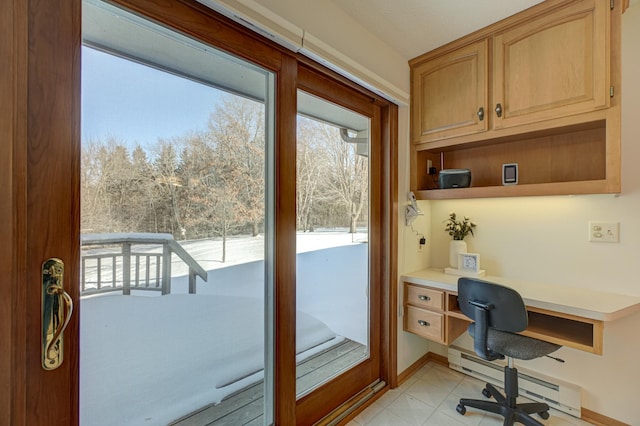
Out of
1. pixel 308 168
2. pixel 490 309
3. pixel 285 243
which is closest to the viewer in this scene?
pixel 285 243

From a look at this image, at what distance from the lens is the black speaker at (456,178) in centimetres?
197

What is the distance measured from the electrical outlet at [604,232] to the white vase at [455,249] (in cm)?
72

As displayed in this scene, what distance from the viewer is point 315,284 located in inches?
64.4

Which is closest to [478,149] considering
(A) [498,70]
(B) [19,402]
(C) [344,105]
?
(A) [498,70]

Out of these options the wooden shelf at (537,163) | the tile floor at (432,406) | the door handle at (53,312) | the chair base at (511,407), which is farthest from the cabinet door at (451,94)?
the door handle at (53,312)

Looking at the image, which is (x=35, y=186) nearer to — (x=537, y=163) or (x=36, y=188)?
(x=36, y=188)

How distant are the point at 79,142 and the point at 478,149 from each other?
2.34 metres

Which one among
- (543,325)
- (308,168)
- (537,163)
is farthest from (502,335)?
(308,168)

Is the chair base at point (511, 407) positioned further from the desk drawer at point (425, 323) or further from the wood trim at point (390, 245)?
the wood trim at point (390, 245)

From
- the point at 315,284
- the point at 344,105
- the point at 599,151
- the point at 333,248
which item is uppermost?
the point at 344,105

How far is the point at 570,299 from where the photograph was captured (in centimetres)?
152

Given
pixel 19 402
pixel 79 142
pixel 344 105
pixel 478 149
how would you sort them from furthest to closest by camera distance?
pixel 478 149 < pixel 344 105 < pixel 79 142 < pixel 19 402

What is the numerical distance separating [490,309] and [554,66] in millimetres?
1401

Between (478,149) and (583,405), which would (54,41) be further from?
(583,405)
